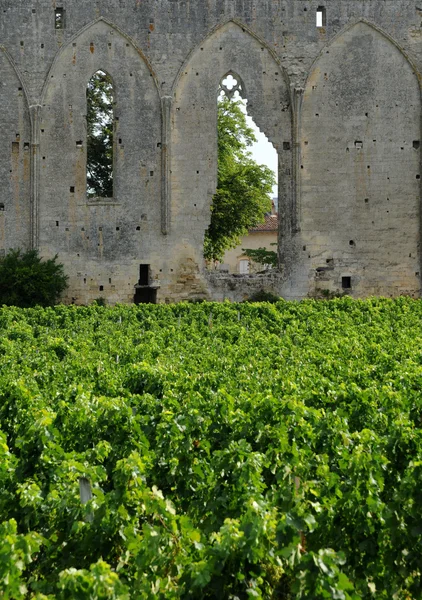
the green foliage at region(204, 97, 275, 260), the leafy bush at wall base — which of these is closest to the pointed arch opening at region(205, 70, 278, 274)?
the green foliage at region(204, 97, 275, 260)

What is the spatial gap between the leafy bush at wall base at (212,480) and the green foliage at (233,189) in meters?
18.5

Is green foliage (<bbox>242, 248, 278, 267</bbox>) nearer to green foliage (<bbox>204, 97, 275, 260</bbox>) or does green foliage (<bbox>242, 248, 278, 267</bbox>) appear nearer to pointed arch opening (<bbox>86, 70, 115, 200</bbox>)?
green foliage (<bbox>204, 97, 275, 260</bbox>)

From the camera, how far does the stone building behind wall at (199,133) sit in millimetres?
19875

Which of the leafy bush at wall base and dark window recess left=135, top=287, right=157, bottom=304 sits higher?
dark window recess left=135, top=287, right=157, bottom=304

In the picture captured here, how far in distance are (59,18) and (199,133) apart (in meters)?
4.98

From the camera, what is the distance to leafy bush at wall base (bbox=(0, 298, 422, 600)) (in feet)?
11.7

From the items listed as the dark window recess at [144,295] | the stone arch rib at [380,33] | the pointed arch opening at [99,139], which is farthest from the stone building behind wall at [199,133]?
the pointed arch opening at [99,139]

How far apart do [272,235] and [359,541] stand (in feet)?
119

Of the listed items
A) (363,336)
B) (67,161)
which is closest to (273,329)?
(363,336)

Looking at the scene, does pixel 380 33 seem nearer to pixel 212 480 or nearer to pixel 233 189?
pixel 233 189

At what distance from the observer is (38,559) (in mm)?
4312

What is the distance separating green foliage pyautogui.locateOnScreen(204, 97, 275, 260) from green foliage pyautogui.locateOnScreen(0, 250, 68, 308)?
320 inches

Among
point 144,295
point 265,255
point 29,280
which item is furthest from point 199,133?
point 265,255

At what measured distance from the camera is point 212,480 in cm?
482
